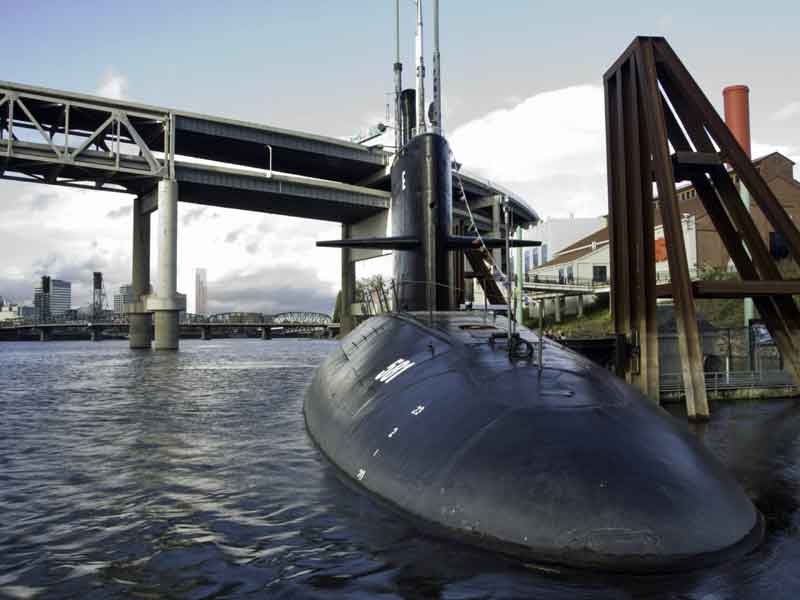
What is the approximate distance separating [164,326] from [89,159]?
13.2m

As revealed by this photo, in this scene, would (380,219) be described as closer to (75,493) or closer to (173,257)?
(173,257)

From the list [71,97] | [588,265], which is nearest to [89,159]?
[71,97]

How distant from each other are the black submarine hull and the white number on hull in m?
0.35

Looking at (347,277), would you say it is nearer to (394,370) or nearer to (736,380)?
(736,380)

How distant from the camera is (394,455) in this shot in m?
6.95

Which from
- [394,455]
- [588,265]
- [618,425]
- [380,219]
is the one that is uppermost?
[380,219]

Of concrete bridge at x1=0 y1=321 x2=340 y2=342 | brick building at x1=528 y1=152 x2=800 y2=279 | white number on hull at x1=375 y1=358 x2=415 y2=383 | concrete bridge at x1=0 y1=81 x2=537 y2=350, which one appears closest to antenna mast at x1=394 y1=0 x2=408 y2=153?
white number on hull at x1=375 y1=358 x2=415 y2=383

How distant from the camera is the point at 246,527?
6.75m

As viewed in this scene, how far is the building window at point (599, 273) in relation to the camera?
5751cm

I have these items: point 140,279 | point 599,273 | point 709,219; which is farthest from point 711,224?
point 140,279

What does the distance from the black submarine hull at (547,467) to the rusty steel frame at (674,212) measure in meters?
7.96

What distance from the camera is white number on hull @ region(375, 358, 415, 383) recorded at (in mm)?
9109

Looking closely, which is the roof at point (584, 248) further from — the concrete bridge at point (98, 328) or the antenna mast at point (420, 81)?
the concrete bridge at point (98, 328)

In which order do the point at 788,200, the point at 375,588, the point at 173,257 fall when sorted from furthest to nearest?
the point at 173,257 < the point at 788,200 < the point at 375,588
